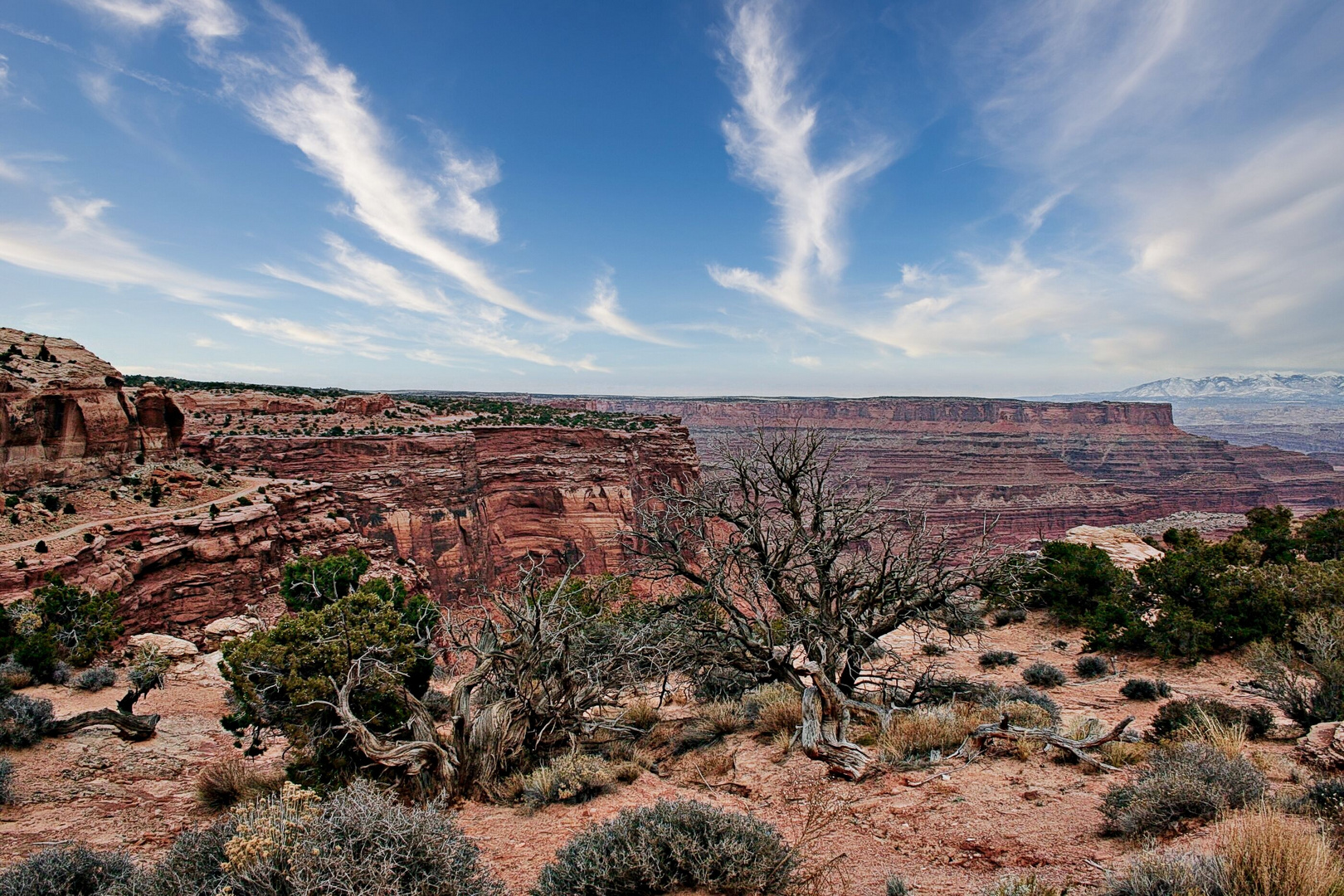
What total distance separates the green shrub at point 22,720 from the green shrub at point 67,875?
651 cm

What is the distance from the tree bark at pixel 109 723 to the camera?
356 inches

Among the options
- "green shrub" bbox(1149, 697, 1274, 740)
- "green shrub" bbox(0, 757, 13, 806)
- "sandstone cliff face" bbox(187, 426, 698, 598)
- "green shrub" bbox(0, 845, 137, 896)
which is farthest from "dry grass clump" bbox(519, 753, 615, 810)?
"sandstone cliff face" bbox(187, 426, 698, 598)

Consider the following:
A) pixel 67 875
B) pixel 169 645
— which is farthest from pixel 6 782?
pixel 169 645

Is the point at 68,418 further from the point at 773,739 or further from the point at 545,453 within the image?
the point at 773,739

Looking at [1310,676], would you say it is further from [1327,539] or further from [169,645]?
[169,645]

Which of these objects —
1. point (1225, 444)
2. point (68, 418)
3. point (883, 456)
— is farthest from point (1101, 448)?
point (68, 418)

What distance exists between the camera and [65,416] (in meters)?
19.9

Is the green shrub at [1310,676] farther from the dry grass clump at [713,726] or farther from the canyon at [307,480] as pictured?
the dry grass clump at [713,726]

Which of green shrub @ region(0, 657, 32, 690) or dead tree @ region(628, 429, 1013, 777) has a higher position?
dead tree @ region(628, 429, 1013, 777)

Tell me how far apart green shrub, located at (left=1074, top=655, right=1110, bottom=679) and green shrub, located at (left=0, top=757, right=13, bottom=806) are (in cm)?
1878

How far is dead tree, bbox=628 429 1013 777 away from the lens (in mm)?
8477

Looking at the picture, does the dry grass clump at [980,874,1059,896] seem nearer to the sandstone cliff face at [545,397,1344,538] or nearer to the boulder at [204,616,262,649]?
the boulder at [204,616,262,649]

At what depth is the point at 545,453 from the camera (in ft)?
123

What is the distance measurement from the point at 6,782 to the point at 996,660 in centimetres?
1854
